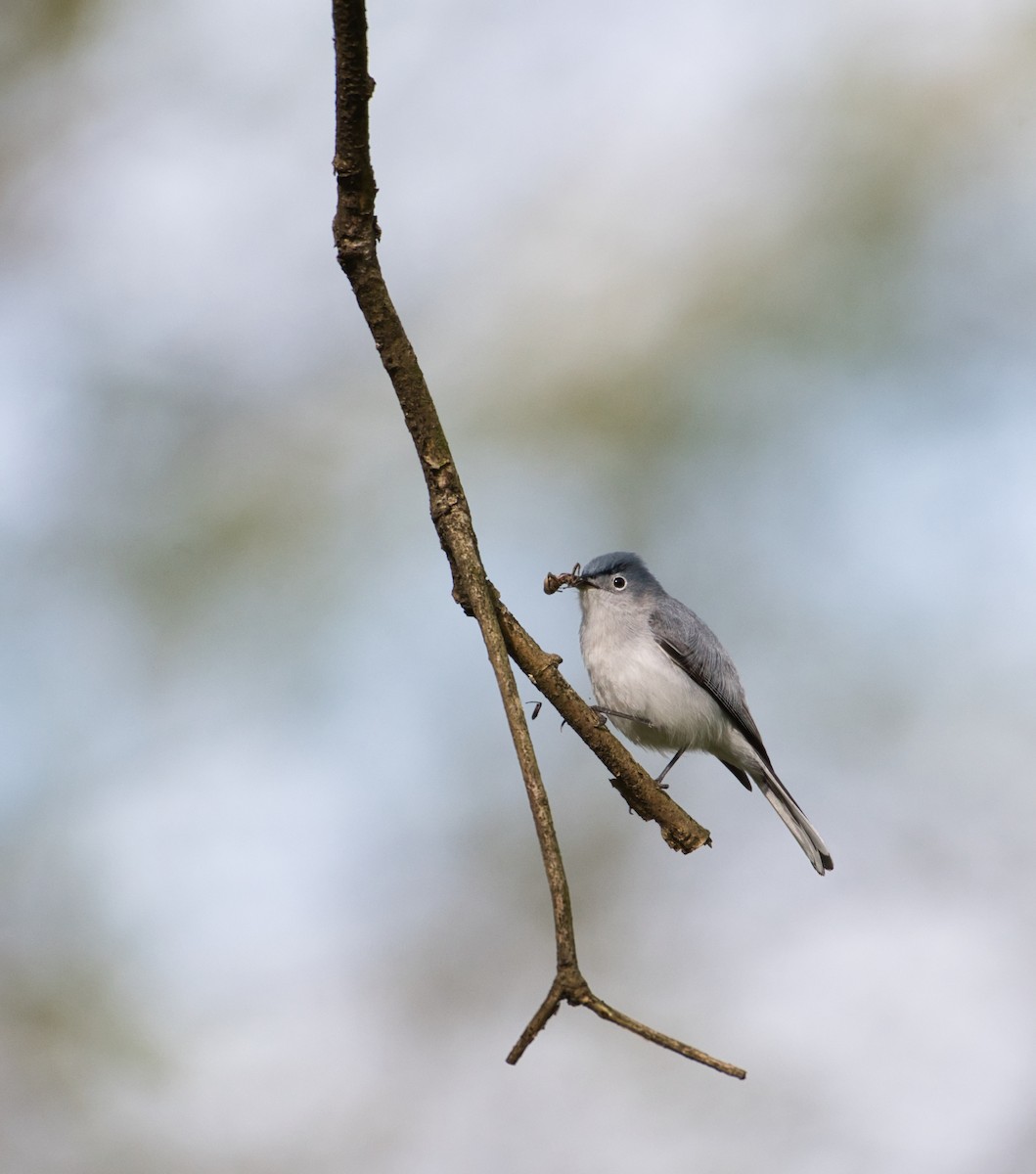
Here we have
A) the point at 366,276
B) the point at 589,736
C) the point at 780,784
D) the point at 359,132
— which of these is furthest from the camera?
the point at 780,784

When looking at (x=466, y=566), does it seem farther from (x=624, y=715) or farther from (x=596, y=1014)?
(x=624, y=715)

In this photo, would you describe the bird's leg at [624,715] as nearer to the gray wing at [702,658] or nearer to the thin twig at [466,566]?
the gray wing at [702,658]

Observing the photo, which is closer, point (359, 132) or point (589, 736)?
point (359, 132)

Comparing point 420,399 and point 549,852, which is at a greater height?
point 420,399

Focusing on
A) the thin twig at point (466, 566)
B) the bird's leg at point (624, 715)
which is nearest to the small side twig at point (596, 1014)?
the thin twig at point (466, 566)

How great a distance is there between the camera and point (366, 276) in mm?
1667

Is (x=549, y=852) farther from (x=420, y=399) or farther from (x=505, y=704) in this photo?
(x=420, y=399)

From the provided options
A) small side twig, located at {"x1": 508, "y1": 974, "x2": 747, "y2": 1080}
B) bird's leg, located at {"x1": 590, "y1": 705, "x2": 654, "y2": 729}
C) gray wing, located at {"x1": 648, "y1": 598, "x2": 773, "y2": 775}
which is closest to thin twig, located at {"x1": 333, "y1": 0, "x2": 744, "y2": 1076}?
small side twig, located at {"x1": 508, "y1": 974, "x2": 747, "y2": 1080}

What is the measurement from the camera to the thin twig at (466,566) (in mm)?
1385

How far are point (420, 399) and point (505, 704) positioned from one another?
0.51 m

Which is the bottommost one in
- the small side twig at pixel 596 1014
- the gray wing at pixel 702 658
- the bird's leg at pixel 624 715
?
the small side twig at pixel 596 1014

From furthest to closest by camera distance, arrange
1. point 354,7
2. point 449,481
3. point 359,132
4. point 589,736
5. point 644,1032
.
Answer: point 589,736 → point 449,481 → point 359,132 → point 354,7 → point 644,1032

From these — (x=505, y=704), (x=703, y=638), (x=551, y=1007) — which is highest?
(x=703, y=638)

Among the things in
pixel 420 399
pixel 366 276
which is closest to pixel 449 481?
pixel 420 399
